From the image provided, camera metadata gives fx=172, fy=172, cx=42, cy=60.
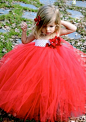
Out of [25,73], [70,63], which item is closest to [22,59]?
[25,73]

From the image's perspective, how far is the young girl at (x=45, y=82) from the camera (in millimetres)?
1986

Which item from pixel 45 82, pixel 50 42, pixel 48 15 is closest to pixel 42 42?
pixel 50 42

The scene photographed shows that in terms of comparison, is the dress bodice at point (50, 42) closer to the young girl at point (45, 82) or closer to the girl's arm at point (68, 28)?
the young girl at point (45, 82)

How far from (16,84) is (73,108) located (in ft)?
2.44

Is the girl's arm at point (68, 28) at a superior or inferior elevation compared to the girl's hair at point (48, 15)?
inferior

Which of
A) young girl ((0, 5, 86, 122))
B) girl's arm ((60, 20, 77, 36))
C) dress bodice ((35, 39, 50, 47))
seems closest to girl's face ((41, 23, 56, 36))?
young girl ((0, 5, 86, 122))

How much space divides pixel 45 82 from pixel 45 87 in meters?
0.06

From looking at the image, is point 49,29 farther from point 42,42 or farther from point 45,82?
point 45,82

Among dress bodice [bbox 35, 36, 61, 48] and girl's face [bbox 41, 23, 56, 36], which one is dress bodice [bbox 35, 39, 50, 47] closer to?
dress bodice [bbox 35, 36, 61, 48]

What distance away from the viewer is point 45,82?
2.00 m

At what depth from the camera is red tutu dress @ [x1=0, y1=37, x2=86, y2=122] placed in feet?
6.50

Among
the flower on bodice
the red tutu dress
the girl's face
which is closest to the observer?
the red tutu dress

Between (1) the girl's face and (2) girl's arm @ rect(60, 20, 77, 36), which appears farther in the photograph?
(2) girl's arm @ rect(60, 20, 77, 36)

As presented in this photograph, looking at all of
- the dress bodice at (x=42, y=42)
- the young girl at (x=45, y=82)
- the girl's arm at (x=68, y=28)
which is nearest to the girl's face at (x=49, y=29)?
the young girl at (x=45, y=82)
